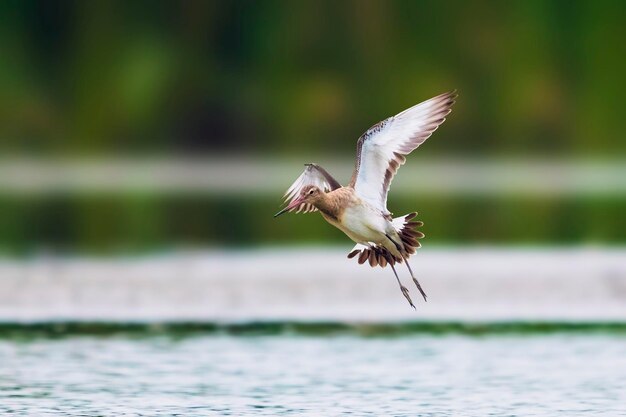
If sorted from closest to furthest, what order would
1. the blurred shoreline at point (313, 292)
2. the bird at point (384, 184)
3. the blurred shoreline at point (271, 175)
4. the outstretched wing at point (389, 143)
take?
the bird at point (384, 184), the outstretched wing at point (389, 143), the blurred shoreline at point (313, 292), the blurred shoreline at point (271, 175)

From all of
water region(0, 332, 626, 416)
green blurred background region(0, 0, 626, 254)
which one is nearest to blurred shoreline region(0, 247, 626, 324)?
water region(0, 332, 626, 416)

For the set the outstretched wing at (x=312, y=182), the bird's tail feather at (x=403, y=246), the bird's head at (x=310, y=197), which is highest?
the outstretched wing at (x=312, y=182)

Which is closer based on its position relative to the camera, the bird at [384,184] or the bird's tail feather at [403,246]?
the bird at [384,184]

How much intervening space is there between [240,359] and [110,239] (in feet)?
36.3

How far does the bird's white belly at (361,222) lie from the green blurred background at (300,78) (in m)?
50.0

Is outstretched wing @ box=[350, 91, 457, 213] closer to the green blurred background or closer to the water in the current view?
the water

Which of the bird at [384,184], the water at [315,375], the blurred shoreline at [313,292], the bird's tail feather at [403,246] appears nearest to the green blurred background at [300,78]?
the blurred shoreline at [313,292]

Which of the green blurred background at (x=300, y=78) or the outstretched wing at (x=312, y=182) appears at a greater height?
the green blurred background at (x=300, y=78)

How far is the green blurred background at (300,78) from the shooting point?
6738 centimetres

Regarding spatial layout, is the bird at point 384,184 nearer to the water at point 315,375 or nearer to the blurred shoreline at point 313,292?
the water at point 315,375

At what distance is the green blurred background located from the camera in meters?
67.4

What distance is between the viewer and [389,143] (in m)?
11.2

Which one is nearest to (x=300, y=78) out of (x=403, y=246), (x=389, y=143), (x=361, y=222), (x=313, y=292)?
(x=313, y=292)

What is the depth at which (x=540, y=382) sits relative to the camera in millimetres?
12188
